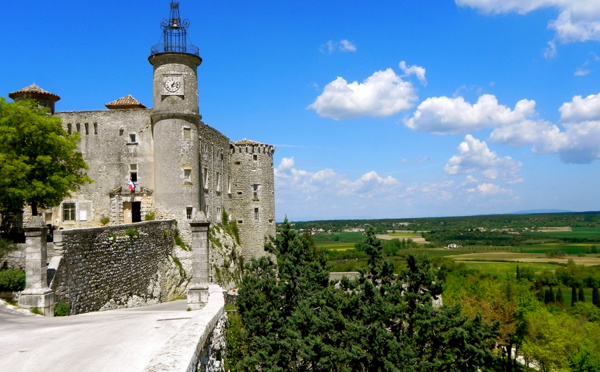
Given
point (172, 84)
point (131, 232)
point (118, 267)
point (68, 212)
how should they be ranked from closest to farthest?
point (118, 267) < point (131, 232) < point (172, 84) < point (68, 212)

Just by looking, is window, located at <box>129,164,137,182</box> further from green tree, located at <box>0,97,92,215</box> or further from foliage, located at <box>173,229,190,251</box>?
green tree, located at <box>0,97,92,215</box>

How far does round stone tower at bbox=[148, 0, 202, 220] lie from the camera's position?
3447 cm

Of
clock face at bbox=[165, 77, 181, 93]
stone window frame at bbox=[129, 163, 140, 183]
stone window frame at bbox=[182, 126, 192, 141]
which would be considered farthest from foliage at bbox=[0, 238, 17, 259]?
clock face at bbox=[165, 77, 181, 93]

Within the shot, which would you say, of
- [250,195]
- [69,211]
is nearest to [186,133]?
[69,211]

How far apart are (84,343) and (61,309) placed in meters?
9.74

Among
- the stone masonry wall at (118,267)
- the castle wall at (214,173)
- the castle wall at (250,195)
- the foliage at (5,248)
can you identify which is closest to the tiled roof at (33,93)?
the castle wall at (214,173)

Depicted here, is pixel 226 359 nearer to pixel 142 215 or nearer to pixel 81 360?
pixel 81 360

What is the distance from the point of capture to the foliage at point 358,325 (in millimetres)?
18672

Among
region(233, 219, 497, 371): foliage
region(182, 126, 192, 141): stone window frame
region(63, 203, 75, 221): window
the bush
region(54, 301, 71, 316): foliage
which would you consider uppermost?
region(182, 126, 192, 141): stone window frame

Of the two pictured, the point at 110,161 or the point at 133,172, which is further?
the point at 110,161

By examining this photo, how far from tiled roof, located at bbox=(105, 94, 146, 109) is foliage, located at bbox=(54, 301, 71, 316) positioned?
2374cm

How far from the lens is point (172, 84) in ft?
113

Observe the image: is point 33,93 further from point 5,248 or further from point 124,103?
point 5,248

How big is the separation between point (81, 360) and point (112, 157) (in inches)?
1161
